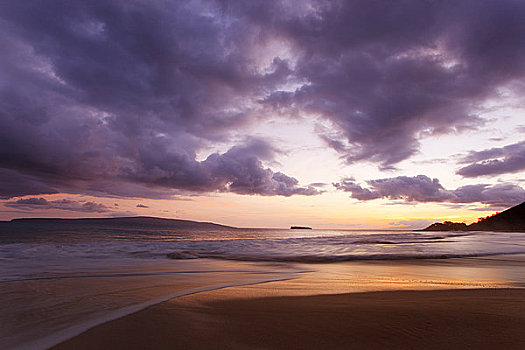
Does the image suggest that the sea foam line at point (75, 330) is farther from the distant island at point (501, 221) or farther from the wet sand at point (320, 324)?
the distant island at point (501, 221)

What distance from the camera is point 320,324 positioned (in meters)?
2.59

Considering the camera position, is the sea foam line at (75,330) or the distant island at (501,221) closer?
the sea foam line at (75,330)

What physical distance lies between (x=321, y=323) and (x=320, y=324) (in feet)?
0.11

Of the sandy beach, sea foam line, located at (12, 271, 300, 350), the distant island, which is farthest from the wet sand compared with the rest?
the distant island

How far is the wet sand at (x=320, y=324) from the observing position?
2156mm

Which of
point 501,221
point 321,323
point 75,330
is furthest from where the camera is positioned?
point 501,221

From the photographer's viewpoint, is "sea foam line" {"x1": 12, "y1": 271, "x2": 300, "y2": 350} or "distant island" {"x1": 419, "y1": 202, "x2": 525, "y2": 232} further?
"distant island" {"x1": 419, "y1": 202, "x2": 525, "y2": 232}

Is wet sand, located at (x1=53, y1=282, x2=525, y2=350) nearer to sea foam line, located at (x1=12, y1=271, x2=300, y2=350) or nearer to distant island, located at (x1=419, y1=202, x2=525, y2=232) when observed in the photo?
sea foam line, located at (x1=12, y1=271, x2=300, y2=350)

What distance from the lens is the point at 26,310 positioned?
3385 mm

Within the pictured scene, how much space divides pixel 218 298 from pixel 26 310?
211 cm

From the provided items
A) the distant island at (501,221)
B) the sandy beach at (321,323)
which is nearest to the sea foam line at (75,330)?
the sandy beach at (321,323)

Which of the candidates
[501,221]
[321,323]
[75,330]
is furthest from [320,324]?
[501,221]

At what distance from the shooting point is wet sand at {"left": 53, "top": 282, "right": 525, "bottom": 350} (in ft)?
7.07

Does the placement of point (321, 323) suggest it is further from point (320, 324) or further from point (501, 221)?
point (501, 221)
